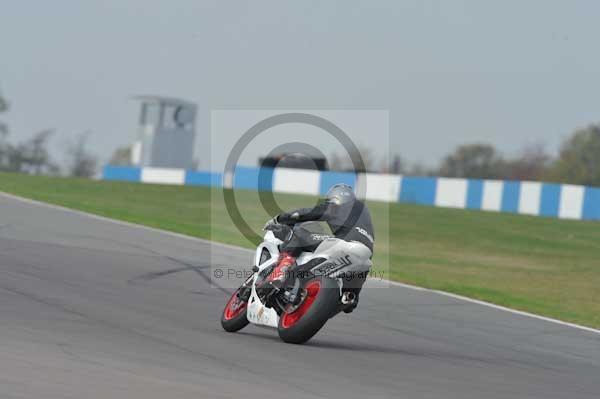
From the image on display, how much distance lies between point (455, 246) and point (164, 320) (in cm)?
1573

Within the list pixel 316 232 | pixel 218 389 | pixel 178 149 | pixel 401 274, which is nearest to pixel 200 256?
pixel 401 274

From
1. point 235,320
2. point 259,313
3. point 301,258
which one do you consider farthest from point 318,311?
point 235,320

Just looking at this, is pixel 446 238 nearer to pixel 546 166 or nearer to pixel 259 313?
pixel 259 313

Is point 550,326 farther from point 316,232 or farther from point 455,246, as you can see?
point 455,246

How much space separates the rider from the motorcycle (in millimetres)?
38

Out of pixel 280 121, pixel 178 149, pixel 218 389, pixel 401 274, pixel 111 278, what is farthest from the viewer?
pixel 178 149

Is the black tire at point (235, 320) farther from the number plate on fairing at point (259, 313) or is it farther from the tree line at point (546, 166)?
the tree line at point (546, 166)

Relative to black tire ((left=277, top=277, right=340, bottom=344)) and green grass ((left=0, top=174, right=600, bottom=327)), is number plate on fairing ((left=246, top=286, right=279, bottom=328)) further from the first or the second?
green grass ((left=0, top=174, right=600, bottom=327))

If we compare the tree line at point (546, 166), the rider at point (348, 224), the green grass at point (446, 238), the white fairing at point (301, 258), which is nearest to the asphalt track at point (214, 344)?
the white fairing at point (301, 258)

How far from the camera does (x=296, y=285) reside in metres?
9.35

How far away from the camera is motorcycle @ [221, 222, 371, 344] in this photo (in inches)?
361

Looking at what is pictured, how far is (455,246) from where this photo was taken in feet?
82.2

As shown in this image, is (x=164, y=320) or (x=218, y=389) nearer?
(x=218, y=389)

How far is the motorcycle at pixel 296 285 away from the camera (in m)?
9.18
